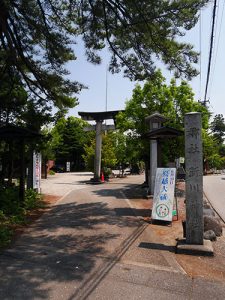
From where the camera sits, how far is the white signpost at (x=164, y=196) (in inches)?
390

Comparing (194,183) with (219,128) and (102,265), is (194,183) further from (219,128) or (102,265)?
(219,128)

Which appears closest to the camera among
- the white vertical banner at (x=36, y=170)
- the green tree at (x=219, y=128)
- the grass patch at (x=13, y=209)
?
the grass patch at (x=13, y=209)

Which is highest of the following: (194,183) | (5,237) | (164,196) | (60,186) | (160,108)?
(160,108)

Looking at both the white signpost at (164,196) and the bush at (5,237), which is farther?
the white signpost at (164,196)

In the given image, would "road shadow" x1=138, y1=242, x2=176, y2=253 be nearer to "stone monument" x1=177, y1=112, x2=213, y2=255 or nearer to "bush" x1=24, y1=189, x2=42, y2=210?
"stone monument" x1=177, y1=112, x2=213, y2=255

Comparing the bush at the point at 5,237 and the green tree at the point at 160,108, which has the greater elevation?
the green tree at the point at 160,108

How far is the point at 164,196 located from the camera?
33.0ft

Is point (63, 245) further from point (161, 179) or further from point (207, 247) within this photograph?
point (161, 179)

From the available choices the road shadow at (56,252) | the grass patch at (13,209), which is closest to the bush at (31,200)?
the grass patch at (13,209)

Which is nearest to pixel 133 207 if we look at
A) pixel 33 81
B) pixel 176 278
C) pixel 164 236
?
pixel 164 236

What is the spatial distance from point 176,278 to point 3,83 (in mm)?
10317

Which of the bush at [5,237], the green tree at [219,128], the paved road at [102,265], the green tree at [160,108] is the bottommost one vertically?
the paved road at [102,265]

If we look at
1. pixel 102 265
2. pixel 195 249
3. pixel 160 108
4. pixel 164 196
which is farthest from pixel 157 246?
pixel 160 108

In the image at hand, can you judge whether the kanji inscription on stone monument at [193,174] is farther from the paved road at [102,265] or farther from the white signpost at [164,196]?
the white signpost at [164,196]
